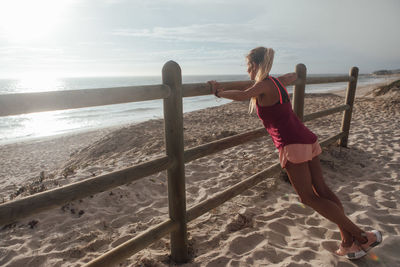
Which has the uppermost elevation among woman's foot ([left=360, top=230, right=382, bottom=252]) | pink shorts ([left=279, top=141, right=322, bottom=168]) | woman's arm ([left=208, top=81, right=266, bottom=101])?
woman's arm ([left=208, top=81, right=266, bottom=101])

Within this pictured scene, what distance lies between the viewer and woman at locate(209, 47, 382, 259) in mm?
1986

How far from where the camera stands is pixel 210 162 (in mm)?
5102

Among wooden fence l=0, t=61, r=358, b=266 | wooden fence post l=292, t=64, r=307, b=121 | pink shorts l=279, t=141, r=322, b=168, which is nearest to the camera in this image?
wooden fence l=0, t=61, r=358, b=266

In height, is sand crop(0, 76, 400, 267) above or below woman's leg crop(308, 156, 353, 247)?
below

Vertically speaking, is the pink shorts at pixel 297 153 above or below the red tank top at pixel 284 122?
below

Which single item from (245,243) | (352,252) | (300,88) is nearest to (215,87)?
(245,243)

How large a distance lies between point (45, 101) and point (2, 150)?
11596 mm

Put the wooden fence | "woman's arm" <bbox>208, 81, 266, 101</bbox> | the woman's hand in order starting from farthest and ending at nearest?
the woman's hand
"woman's arm" <bbox>208, 81, 266, 101</bbox>
the wooden fence

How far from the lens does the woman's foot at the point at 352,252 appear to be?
7.13 ft

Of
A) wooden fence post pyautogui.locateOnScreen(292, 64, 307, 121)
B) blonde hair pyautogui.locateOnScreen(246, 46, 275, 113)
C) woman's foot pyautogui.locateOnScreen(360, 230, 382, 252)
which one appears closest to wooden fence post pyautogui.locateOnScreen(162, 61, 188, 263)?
blonde hair pyautogui.locateOnScreen(246, 46, 275, 113)

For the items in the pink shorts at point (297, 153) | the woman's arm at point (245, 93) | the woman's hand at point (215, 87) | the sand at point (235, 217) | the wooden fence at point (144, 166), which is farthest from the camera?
the sand at point (235, 217)

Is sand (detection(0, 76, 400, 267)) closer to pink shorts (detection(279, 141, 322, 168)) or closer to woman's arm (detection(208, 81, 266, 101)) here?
pink shorts (detection(279, 141, 322, 168))

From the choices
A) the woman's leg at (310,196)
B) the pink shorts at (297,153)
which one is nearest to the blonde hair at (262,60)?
the pink shorts at (297,153)

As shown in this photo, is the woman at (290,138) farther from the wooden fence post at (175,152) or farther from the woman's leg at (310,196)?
→ the wooden fence post at (175,152)
